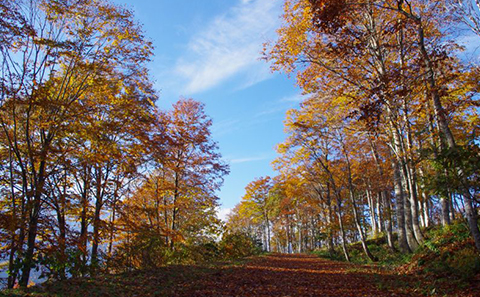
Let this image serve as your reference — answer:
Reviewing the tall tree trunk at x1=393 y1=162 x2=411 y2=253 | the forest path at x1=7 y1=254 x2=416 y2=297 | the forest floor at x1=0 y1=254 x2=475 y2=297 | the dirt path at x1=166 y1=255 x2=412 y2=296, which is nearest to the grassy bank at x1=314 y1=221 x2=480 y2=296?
the forest floor at x1=0 y1=254 x2=475 y2=297

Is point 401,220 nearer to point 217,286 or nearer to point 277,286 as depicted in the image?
point 277,286

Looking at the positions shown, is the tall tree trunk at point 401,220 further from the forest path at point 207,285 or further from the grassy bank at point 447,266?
the forest path at point 207,285

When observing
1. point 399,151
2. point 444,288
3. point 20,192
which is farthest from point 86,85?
point 399,151

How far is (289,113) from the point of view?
18484 millimetres

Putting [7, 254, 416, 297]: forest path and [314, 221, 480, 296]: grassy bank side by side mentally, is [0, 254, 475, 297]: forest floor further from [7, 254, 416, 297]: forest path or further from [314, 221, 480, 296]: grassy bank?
[314, 221, 480, 296]: grassy bank

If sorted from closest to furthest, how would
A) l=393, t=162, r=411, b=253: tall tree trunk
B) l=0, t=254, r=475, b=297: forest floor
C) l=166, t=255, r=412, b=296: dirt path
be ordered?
l=0, t=254, r=475, b=297: forest floor < l=166, t=255, r=412, b=296: dirt path < l=393, t=162, r=411, b=253: tall tree trunk

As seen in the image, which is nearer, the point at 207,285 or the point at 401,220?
the point at 207,285

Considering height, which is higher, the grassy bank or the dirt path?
the grassy bank

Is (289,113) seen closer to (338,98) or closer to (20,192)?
(338,98)

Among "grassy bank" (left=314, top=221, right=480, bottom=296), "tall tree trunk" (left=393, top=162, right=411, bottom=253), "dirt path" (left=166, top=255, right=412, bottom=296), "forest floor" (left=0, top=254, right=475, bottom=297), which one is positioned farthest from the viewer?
"tall tree trunk" (left=393, top=162, right=411, bottom=253)

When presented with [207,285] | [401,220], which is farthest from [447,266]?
[401,220]

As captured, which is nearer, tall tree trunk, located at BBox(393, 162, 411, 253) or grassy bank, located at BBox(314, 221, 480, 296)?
grassy bank, located at BBox(314, 221, 480, 296)

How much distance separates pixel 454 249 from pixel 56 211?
11.5m

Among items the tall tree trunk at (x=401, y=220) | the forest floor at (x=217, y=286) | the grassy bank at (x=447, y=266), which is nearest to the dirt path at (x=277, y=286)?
the forest floor at (x=217, y=286)
